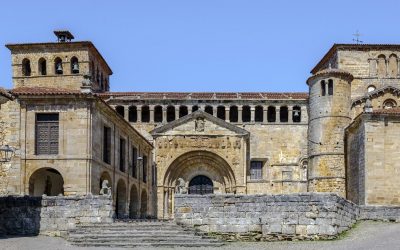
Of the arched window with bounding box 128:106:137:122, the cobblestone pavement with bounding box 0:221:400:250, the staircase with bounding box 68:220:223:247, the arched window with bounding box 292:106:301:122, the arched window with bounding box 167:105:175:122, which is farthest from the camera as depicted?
the arched window with bounding box 167:105:175:122

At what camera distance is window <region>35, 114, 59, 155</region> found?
28.2m

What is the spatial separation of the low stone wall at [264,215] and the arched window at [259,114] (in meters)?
25.7

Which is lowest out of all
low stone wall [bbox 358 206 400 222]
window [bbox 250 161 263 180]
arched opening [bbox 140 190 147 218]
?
arched opening [bbox 140 190 147 218]

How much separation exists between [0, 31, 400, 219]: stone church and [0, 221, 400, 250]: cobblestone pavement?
1084cm

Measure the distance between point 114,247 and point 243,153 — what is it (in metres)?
24.5

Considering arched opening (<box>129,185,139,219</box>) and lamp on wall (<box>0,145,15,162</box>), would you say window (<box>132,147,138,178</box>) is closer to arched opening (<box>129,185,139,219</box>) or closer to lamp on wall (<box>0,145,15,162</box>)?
arched opening (<box>129,185,139,219</box>)

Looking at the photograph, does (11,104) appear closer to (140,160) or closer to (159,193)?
(140,160)

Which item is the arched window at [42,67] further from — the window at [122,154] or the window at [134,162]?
the window at [122,154]

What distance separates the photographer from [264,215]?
20.8m

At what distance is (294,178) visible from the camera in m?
45.2

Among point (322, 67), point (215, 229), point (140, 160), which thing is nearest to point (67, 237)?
point (215, 229)

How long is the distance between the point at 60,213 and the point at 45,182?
31.1ft

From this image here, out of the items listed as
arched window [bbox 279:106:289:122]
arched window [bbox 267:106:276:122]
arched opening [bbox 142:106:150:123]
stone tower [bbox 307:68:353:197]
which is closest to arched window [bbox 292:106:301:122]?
arched window [bbox 279:106:289:122]

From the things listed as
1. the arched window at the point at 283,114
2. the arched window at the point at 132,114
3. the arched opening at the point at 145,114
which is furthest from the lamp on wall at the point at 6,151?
the arched window at the point at 283,114
